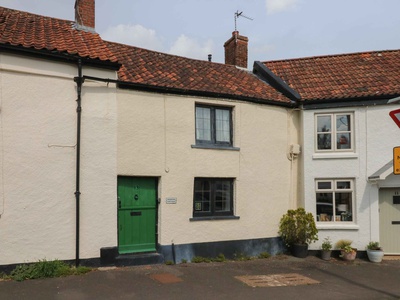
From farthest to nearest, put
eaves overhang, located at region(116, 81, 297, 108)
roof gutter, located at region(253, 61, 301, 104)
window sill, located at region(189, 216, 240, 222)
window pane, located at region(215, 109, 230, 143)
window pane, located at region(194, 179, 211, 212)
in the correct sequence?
roof gutter, located at region(253, 61, 301, 104)
window pane, located at region(215, 109, 230, 143)
window pane, located at region(194, 179, 211, 212)
window sill, located at region(189, 216, 240, 222)
eaves overhang, located at region(116, 81, 297, 108)

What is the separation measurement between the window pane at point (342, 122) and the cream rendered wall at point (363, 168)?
255mm

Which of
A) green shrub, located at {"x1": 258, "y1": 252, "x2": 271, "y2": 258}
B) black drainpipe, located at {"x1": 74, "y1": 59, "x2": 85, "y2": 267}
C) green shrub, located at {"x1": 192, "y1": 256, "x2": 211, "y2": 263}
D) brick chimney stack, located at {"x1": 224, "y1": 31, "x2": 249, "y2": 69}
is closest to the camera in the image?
black drainpipe, located at {"x1": 74, "y1": 59, "x2": 85, "y2": 267}

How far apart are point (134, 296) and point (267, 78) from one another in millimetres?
9978

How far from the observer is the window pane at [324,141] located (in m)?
12.9

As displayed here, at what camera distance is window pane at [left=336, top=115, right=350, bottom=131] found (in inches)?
507

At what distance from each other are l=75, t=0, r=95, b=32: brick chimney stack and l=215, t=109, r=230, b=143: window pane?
5.11m

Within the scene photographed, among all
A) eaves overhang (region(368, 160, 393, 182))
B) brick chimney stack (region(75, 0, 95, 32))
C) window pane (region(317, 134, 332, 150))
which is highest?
brick chimney stack (region(75, 0, 95, 32))

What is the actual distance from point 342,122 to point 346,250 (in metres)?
4.18

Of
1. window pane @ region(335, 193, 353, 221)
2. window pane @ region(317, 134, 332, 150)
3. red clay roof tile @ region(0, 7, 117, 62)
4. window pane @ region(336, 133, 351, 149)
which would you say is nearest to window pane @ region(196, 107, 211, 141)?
red clay roof tile @ region(0, 7, 117, 62)

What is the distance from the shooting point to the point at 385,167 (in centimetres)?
1206

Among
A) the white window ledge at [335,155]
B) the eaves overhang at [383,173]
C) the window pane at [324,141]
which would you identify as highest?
the window pane at [324,141]

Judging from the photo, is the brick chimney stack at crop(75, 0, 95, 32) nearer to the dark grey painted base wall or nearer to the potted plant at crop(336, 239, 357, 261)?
the dark grey painted base wall

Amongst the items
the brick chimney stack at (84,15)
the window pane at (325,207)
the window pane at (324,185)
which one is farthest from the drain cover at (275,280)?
the brick chimney stack at (84,15)

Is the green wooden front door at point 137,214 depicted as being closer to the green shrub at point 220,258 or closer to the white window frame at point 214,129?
the green shrub at point 220,258
